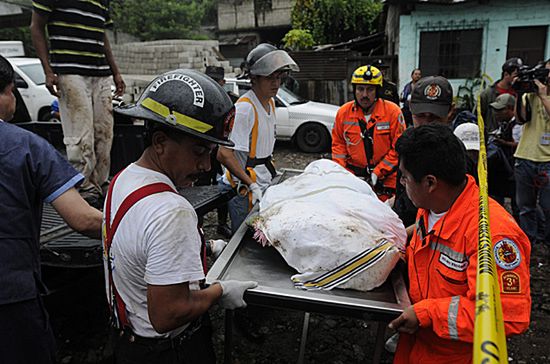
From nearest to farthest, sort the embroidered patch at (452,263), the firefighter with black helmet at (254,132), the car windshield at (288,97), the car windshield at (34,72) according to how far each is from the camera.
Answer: the embroidered patch at (452,263)
the firefighter with black helmet at (254,132)
the car windshield at (34,72)
the car windshield at (288,97)

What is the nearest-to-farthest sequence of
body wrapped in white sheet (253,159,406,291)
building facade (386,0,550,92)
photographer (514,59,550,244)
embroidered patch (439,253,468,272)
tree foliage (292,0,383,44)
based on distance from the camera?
embroidered patch (439,253,468,272), body wrapped in white sheet (253,159,406,291), photographer (514,59,550,244), building facade (386,0,550,92), tree foliage (292,0,383,44)

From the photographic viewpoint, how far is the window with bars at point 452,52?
35.8 feet

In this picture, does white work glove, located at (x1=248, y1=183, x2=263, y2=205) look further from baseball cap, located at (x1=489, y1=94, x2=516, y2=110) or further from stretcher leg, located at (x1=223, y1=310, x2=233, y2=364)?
baseball cap, located at (x1=489, y1=94, x2=516, y2=110)

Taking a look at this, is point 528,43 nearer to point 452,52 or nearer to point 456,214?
point 452,52

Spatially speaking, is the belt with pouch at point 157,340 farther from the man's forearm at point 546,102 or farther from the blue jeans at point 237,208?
the man's forearm at point 546,102

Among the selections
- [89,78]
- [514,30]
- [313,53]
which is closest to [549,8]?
[514,30]

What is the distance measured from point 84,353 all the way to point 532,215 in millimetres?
4354

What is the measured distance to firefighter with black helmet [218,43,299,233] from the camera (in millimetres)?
3066

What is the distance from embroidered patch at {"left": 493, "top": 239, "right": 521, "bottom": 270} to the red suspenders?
115 centimetres

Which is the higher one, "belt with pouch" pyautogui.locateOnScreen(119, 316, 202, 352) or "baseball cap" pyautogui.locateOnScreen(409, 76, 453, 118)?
"baseball cap" pyautogui.locateOnScreen(409, 76, 453, 118)

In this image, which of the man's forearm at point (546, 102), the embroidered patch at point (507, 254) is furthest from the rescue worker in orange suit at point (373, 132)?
the embroidered patch at point (507, 254)

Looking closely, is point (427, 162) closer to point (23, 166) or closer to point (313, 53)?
point (23, 166)

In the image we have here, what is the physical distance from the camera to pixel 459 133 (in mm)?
2982

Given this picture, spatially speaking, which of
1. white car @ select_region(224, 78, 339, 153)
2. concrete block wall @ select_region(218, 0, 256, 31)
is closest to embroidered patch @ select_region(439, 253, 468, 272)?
white car @ select_region(224, 78, 339, 153)
